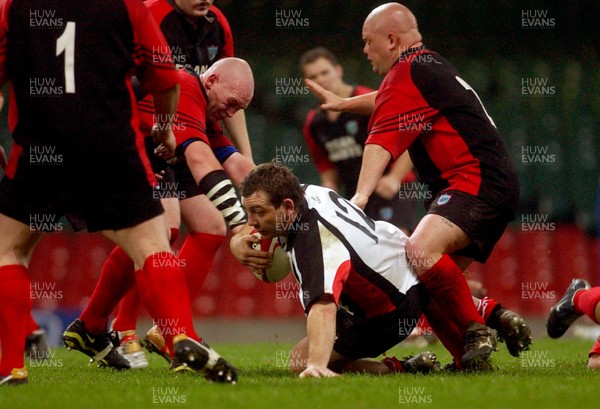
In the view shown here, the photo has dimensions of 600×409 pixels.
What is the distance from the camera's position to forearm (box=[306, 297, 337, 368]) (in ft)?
13.8

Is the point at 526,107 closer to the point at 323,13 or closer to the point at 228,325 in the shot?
the point at 323,13

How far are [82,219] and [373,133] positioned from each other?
1681 millimetres

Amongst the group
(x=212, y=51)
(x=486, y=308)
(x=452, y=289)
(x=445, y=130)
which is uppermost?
(x=212, y=51)

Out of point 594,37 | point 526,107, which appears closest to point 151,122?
point 526,107

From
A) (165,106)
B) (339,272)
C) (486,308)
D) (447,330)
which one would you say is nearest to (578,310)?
(486,308)

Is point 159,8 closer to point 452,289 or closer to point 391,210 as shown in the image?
point 452,289

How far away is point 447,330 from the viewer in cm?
501

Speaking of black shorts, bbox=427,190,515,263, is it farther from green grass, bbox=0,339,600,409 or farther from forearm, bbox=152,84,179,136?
forearm, bbox=152,84,179,136

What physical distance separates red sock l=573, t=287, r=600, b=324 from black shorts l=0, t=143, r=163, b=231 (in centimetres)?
236

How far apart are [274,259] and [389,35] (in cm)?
147

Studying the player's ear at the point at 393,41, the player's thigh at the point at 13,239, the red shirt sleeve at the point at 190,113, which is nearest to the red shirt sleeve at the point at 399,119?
the player's ear at the point at 393,41

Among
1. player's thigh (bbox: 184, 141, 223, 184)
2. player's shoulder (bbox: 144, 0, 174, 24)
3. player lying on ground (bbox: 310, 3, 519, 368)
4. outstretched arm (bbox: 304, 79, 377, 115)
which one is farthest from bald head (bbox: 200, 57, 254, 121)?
player's shoulder (bbox: 144, 0, 174, 24)

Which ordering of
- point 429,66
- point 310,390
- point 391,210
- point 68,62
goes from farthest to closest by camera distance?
point 391,210 < point 429,66 < point 68,62 < point 310,390

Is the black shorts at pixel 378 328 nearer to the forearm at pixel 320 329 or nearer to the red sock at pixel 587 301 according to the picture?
the forearm at pixel 320 329
